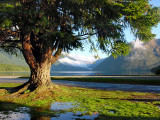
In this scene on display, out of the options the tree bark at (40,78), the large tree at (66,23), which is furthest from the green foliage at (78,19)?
the tree bark at (40,78)

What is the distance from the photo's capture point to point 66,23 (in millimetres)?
13852

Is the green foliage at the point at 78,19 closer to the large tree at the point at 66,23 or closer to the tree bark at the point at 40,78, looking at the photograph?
the large tree at the point at 66,23

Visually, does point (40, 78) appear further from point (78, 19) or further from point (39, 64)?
point (78, 19)

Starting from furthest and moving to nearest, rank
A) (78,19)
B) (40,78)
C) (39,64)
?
1. (39,64)
2. (40,78)
3. (78,19)

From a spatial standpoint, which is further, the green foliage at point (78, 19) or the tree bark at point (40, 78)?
the tree bark at point (40, 78)

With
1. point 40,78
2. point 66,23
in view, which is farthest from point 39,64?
point 66,23

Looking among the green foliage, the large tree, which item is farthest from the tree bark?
the green foliage

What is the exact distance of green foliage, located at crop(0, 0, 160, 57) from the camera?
11281 mm

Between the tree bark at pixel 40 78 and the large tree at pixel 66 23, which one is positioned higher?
the large tree at pixel 66 23

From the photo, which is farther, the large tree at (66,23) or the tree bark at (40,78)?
the tree bark at (40,78)

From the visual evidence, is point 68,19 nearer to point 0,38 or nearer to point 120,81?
point 0,38

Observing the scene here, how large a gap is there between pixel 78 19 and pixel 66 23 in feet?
4.57

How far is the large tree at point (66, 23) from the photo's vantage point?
11.5 meters

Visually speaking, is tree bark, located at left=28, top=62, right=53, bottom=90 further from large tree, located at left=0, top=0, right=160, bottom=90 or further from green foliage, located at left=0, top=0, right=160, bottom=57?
green foliage, located at left=0, top=0, right=160, bottom=57
